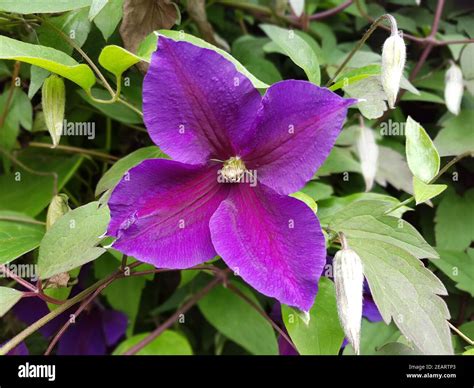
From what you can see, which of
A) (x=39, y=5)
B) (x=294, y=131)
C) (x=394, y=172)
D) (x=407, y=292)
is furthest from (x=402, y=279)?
(x=39, y=5)

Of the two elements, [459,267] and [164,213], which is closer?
[164,213]

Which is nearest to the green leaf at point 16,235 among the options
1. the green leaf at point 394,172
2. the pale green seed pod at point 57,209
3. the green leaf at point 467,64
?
the pale green seed pod at point 57,209

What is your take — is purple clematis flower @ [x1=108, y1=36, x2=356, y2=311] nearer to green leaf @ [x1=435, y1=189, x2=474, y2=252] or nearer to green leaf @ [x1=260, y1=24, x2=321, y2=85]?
green leaf @ [x1=260, y1=24, x2=321, y2=85]

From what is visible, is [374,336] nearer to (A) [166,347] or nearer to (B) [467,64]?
(A) [166,347]

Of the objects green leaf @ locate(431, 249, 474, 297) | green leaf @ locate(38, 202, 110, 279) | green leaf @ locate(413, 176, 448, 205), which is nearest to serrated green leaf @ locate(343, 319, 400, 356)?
green leaf @ locate(431, 249, 474, 297)
